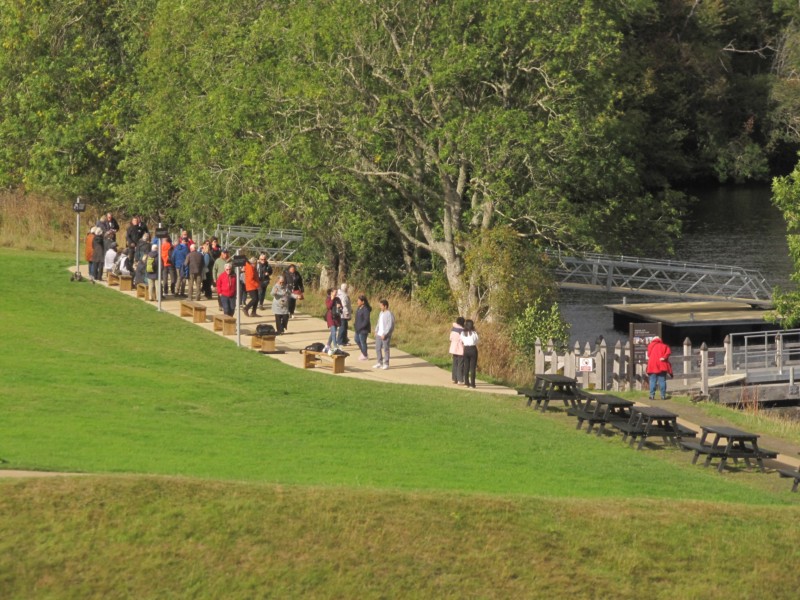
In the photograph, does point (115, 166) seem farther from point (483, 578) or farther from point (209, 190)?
point (483, 578)

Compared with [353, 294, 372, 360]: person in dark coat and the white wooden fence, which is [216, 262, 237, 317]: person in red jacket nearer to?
[353, 294, 372, 360]: person in dark coat

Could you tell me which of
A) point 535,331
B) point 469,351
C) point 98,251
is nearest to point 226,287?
point 98,251

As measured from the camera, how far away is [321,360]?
111ft

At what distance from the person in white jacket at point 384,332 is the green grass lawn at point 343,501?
3.60 m

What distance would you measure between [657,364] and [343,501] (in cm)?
1577

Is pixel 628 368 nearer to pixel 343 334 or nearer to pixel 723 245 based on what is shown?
pixel 343 334

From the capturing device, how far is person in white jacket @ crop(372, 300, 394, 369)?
33719 mm

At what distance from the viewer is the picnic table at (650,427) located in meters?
27.3

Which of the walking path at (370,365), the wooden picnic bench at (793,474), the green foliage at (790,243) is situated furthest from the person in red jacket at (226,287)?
the wooden picnic bench at (793,474)

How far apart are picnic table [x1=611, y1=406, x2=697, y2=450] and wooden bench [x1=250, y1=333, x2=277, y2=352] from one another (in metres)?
10.1

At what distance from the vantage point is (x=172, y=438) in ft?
78.4

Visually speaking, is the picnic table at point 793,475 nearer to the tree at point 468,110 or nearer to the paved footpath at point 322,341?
the paved footpath at point 322,341

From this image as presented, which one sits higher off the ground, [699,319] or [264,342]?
[264,342]

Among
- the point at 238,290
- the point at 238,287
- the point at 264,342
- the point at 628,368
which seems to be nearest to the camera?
the point at 238,287
